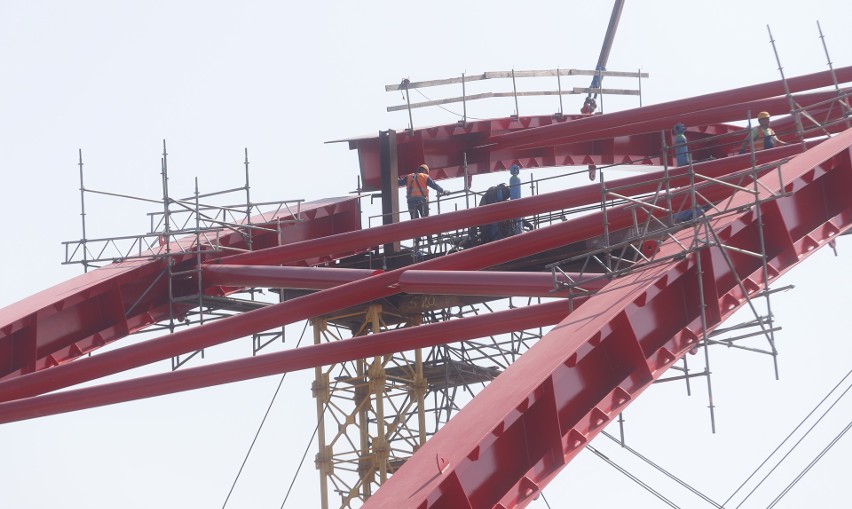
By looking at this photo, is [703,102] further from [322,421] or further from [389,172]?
[322,421]

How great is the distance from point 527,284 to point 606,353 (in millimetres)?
4055

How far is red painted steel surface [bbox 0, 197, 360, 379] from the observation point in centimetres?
2809

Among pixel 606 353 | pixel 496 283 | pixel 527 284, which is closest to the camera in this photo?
pixel 606 353

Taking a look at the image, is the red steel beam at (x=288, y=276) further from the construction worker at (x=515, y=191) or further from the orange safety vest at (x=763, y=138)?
the orange safety vest at (x=763, y=138)

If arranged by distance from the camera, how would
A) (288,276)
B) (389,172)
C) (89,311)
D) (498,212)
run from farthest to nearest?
(389,172) → (89,311) → (288,276) → (498,212)

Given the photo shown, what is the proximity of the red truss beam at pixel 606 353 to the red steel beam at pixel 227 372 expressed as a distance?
15.8ft

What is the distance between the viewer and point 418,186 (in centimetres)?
3219

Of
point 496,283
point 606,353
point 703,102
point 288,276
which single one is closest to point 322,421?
point 288,276

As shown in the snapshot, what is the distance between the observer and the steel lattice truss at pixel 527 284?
18266 mm


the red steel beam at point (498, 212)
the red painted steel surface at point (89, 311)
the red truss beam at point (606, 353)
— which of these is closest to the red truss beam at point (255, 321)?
the red steel beam at point (498, 212)

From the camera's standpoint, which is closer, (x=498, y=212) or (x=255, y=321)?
(x=255, y=321)

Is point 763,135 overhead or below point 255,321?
overhead

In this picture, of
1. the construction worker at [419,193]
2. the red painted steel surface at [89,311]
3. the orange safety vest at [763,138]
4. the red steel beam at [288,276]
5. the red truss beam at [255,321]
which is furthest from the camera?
the construction worker at [419,193]

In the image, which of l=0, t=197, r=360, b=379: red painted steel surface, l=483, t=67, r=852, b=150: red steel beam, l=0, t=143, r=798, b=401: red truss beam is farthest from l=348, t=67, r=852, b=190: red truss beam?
l=0, t=143, r=798, b=401: red truss beam
